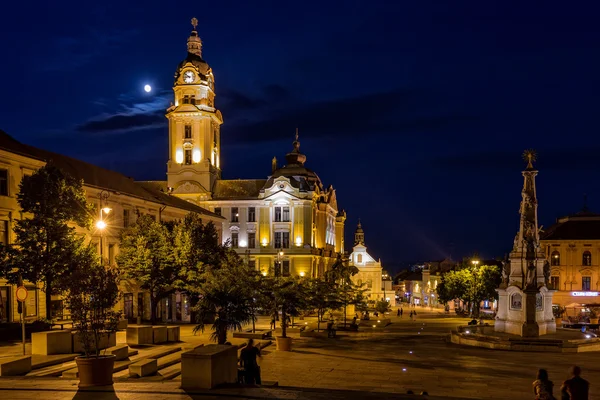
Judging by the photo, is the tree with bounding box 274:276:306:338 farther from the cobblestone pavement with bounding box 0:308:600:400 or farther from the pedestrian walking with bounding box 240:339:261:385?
the pedestrian walking with bounding box 240:339:261:385

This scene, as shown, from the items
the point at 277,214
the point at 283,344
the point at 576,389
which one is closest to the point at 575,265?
the point at 277,214

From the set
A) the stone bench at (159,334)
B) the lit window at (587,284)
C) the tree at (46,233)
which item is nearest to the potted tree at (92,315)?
the stone bench at (159,334)

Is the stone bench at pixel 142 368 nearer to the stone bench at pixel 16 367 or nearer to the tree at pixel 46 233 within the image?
the stone bench at pixel 16 367

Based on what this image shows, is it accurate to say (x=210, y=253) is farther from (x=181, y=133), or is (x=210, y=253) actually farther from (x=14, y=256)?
(x=181, y=133)

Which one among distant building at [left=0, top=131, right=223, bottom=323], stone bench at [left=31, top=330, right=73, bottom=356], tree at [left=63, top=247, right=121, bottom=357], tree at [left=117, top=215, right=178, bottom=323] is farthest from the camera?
tree at [left=117, top=215, right=178, bottom=323]

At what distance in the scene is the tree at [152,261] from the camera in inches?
1553

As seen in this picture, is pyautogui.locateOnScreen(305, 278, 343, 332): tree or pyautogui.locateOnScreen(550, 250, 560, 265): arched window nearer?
pyautogui.locateOnScreen(305, 278, 343, 332): tree

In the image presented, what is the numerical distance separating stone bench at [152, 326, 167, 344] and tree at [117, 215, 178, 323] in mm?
10193

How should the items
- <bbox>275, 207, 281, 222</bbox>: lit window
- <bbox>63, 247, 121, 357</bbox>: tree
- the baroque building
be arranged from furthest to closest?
<bbox>275, 207, 281, 222</bbox>: lit window → the baroque building → <bbox>63, 247, 121, 357</bbox>: tree

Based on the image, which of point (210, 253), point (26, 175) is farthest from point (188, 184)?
point (26, 175)

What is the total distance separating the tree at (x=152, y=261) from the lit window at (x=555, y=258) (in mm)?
56159

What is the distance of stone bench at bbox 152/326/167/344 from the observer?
92.8ft

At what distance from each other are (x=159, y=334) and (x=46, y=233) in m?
8.15

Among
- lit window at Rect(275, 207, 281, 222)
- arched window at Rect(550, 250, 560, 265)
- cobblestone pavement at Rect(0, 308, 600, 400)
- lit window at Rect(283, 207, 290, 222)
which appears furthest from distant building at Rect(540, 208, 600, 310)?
cobblestone pavement at Rect(0, 308, 600, 400)
